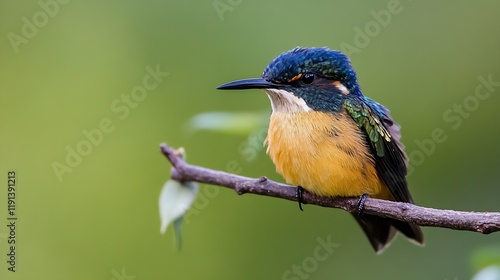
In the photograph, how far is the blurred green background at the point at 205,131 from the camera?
7.61 m

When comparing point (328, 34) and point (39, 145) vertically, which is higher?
point (39, 145)

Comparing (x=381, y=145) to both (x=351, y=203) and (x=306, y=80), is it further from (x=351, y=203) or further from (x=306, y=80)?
(x=306, y=80)

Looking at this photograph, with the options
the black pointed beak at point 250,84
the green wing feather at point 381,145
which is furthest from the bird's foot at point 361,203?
the black pointed beak at point 250,84

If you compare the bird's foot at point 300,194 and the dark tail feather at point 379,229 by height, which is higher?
the bird's foot at point 300,194

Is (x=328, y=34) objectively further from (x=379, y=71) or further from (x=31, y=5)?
(x=31, y=5)

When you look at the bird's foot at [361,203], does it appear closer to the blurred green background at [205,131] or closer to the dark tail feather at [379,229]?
the dark tail feather at [379,229]

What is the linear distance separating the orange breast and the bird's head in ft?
0.30

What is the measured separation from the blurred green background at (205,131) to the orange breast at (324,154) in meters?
2.68

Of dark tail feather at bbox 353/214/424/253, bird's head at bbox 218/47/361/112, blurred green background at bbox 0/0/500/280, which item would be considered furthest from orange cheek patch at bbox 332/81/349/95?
blurred green background at bbox 0/0/500/280

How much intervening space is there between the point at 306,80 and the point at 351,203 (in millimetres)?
1010

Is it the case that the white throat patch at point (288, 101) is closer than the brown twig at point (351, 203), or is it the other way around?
the brown twig at point (351, 203)

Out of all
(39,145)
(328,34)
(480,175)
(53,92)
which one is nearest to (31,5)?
(53,92)

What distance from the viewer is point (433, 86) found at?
7.99m

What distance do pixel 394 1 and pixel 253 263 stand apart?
12.1 ft
